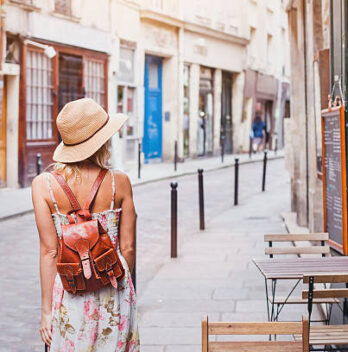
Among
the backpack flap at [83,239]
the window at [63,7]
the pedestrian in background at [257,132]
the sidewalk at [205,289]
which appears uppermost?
the window at [63,7]

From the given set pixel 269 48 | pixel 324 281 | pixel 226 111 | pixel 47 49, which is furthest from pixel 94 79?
pixel 269 48

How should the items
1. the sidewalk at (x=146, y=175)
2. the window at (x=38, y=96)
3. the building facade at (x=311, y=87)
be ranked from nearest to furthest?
the building facade at (x=311, y=87) → the sidewalk at (x=146, y=175) → the window at (x=38, y=96)

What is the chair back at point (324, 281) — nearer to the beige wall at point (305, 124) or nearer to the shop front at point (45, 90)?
the beige wall at point (305, 124)

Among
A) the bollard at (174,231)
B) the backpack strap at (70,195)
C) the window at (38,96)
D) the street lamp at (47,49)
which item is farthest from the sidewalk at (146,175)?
the backpack strap at (70,195)

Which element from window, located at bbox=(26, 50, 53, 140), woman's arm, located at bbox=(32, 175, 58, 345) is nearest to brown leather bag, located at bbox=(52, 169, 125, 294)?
woman's arm, located at bbox=(32, 175, 58, 345)

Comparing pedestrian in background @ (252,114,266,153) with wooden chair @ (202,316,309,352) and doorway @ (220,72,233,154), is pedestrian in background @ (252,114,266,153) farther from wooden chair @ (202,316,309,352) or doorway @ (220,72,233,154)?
wooden chair @ (202,316,309,352)

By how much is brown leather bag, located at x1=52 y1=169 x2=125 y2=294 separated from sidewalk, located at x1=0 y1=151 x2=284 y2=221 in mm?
9951

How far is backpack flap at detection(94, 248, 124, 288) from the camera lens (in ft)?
10.9

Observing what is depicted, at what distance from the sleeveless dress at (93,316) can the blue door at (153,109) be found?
75.1 ft

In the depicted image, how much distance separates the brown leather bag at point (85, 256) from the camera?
329cm

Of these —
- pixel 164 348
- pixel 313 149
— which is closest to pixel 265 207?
pixel 313 149

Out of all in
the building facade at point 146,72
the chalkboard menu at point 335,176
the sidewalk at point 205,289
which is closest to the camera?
the sidewalk at point 205,289

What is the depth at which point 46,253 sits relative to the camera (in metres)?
3.48

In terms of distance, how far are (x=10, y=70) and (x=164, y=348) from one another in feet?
41.0
